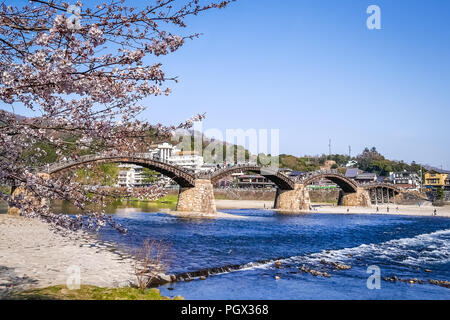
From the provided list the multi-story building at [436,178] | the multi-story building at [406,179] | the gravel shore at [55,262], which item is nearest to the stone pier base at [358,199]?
the multi-story building at [436,178]

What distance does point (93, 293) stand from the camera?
24.5ft

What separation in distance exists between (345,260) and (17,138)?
50.1 feet

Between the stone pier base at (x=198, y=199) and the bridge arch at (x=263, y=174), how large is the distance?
1627 millimetres

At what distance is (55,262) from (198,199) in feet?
98.6

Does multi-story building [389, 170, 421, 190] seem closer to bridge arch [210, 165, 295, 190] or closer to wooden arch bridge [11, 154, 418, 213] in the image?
wooden arch bridge [11, 154, 418, 213]

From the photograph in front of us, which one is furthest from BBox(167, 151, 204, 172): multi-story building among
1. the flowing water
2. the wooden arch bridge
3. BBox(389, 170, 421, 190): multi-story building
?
the flowing water

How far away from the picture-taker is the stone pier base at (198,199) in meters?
42.1

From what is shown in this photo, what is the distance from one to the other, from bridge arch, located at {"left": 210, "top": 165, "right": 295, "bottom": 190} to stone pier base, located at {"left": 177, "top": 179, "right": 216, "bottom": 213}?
1.63 m

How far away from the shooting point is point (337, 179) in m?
60.5

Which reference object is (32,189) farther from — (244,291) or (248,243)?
(248,243)

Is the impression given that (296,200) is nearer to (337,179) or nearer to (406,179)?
(337,179)

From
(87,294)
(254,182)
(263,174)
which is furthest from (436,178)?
(87,294)

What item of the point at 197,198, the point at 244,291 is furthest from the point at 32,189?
the point at 197,198

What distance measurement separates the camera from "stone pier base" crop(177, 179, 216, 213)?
4206 cm
